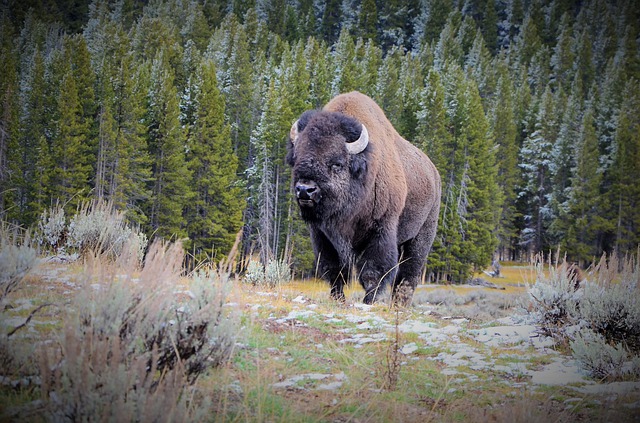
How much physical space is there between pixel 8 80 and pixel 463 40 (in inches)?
3233

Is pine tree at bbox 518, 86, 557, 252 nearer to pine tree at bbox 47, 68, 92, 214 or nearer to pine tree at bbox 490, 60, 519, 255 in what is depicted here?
pine tree at bbox 490, 60, 519, 255

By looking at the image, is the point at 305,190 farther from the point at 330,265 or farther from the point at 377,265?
the point at 377,265

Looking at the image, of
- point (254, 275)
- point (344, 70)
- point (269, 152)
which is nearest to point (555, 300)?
point (254, 275)

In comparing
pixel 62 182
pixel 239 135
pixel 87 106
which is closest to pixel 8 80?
pixel 87 106

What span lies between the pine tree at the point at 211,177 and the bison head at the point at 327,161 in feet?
96.9

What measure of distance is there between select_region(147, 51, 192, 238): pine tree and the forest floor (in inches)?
1154

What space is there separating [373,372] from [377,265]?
145 inches

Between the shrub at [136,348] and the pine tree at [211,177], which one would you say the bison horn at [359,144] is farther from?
the pine tree at [211,177]

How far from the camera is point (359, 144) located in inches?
282

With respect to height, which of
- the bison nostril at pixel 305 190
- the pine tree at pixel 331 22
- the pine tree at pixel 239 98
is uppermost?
the pine tree at pixel 331 22

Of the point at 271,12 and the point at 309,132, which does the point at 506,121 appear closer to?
the point at 309,132

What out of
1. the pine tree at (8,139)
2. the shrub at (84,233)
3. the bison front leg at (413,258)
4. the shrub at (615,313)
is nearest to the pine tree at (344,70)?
the pine tree at (8,139)

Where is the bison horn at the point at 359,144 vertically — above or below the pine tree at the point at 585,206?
below

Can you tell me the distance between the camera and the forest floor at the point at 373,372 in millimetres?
3184
